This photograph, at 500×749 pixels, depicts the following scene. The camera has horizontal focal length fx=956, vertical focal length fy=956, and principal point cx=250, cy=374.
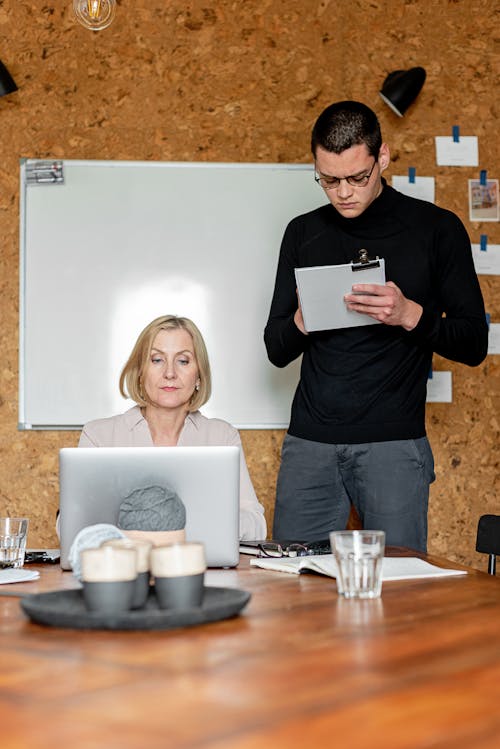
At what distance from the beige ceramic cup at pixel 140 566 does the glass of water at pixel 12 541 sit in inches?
19.8

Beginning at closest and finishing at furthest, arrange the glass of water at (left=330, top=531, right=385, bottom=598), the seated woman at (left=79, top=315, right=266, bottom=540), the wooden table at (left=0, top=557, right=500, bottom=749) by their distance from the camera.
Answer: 1. the wooden table at (left=0, top=557, right=500, bottom=749)
2. the glass of water at (left=330, top=531, right=385, bottom=598)
3. the seated woman at (left=79, top=315, right=266, bottom=540)

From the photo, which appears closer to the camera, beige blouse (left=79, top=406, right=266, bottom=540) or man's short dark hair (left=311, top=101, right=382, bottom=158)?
beige blouse (left=79, top=406, right=266, bottom=540)

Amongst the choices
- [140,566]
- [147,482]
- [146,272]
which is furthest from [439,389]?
[140,566]

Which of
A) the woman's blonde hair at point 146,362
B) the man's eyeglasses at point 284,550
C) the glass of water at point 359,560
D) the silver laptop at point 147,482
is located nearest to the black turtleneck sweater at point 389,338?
the woman's blonde hair at point 146,362

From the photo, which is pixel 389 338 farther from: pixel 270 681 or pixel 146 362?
pixel 270 681

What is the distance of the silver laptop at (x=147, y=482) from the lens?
1.56m

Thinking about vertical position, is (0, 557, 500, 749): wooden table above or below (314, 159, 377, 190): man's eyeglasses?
below

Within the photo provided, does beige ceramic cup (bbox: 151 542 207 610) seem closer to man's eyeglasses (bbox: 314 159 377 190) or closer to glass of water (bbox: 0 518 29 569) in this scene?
glass of water (bbox: 0 518 29 569)

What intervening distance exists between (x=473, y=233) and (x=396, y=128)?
485mm

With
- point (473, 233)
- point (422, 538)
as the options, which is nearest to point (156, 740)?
point (422, 538)

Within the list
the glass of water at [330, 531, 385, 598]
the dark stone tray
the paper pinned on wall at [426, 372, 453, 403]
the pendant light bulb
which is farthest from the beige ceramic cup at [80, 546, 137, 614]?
the paper pinned on wall at [426, 372, 453, 403]

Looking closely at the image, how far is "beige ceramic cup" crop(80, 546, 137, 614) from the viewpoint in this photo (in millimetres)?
1074

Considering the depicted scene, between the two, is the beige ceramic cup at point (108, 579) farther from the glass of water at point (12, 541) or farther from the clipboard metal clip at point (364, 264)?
the clipboard metal clip at point (364, 264)

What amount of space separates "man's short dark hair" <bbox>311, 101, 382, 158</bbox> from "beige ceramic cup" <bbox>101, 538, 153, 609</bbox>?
1.56 meters
